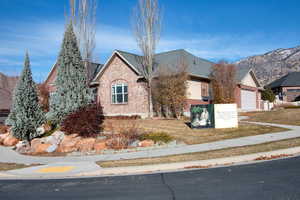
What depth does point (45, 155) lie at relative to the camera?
1409cm

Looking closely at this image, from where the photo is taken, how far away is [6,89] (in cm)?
5134

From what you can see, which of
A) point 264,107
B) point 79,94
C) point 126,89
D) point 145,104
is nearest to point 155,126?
point 79,94

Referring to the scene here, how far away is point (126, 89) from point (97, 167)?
16.8 m

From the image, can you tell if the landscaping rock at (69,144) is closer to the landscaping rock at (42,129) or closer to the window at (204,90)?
the landscaping rock at (42,129)

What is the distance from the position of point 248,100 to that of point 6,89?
138 ft

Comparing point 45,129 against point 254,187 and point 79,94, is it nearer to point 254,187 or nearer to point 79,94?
point 79,94

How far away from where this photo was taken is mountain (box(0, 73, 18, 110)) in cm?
4491

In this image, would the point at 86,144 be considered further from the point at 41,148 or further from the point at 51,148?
the point at 41,148

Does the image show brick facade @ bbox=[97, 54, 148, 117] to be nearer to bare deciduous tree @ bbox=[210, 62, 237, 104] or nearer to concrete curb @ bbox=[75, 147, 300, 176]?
bare deciduous tree @ bbox=[210, 62, 237, 104]

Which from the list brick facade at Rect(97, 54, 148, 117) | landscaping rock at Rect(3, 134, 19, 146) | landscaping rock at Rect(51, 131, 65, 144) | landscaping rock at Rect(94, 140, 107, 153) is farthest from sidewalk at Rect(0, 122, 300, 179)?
brick facade at Rect(97, 54, 148, 117)

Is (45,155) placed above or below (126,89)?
below

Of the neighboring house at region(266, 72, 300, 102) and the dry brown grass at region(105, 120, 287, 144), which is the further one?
the neighboring house at region(266, 72, 300, 102)

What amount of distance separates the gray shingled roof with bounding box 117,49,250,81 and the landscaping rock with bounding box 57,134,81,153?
11304 millimetres

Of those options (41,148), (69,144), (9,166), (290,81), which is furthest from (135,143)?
(290,81)
